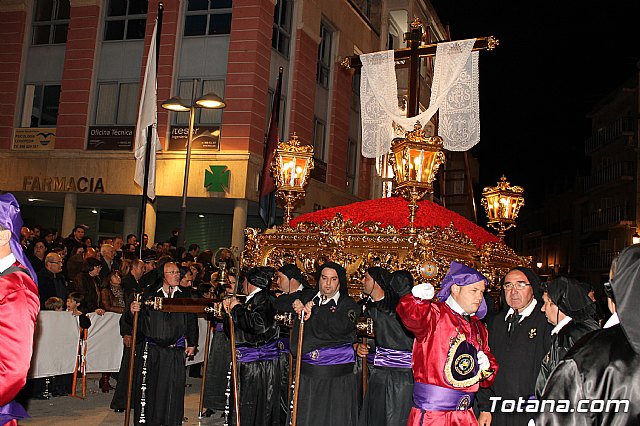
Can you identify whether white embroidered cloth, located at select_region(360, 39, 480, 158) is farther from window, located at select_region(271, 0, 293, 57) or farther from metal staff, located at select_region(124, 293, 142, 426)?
window, located at select_region(271, 0, 293, 57)

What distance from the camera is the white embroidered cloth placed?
9.83m

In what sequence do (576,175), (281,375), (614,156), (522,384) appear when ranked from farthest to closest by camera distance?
(576,175), (614,156), (281,375), (522,384)

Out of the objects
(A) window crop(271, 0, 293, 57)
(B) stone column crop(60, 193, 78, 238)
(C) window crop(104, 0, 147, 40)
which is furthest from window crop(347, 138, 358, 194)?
(B) stone column crop(60, 193, 78, 238)

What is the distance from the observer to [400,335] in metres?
6.39

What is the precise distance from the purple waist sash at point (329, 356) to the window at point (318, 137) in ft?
53.5

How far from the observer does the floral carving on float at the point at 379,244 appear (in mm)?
7668

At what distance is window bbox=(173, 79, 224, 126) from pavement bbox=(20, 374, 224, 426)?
1016 cm

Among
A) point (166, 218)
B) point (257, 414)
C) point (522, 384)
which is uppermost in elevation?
point (166, 218)

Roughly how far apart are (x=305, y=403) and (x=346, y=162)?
60.0 feet

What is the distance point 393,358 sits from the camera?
6461mm

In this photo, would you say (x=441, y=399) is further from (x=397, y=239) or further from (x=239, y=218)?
(x=239, y=218)

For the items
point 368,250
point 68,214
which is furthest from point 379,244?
point 68,214

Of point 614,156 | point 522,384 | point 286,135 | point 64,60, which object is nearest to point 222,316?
point 522,384

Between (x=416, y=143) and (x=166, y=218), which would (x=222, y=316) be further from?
(x=166, y=218)
